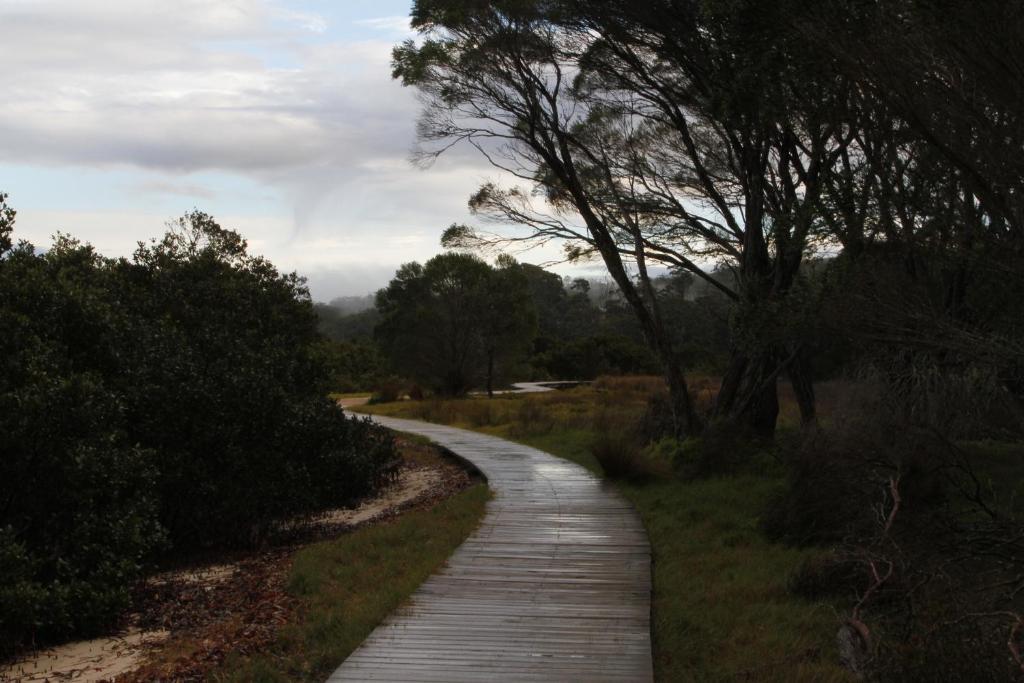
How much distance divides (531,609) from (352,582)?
6.99 ft

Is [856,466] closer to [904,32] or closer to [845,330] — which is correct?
[845,330]

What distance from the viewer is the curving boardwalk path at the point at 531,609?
525cm

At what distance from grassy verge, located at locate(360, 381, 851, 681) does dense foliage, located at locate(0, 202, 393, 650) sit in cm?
451

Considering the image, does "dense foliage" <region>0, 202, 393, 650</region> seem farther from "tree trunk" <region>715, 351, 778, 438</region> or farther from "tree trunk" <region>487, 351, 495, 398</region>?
"tree trunk" <region>487, 351, 495, 398</region>

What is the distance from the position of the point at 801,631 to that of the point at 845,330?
11.3 ft

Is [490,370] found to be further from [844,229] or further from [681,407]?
[844,229]

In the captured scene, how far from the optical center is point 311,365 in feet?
50.4

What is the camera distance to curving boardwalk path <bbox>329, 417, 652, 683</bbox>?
525 cm

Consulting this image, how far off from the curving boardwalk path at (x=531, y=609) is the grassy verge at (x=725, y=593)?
0.86 ft

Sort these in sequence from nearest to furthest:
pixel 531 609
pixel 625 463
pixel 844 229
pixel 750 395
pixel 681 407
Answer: pixel 531 609 → pixel 844 229 → pixel 625 463 → pixel 750 395 → pixel 681 407

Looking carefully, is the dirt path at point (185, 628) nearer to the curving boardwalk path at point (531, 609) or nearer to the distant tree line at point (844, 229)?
the curving boardwalk path at point (531, 609)

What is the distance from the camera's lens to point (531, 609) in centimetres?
653

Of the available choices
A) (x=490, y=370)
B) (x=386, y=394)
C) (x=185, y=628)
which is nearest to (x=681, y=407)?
(x=185, y=628)

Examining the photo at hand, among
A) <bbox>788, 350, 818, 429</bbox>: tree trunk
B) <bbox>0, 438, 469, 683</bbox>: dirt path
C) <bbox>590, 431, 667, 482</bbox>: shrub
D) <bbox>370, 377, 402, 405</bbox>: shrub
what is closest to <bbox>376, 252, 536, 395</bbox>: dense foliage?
<bbox>370, 377, 402, 405</bbox>: shrub
